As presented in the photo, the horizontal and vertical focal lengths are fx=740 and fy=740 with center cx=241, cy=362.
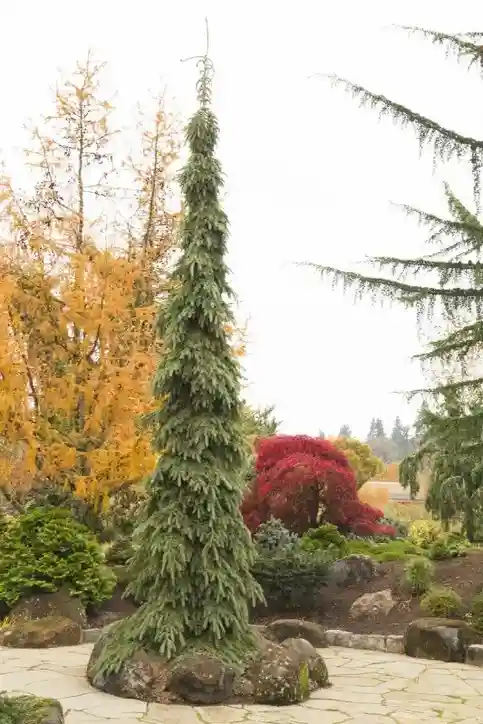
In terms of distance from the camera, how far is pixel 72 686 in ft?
23.7

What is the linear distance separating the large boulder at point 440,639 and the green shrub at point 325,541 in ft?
10.7

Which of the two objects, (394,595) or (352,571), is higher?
(352,571)

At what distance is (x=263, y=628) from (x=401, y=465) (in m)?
13.5

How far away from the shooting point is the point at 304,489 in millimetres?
13914

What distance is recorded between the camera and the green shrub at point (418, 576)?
11.1 metres

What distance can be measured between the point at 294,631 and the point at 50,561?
3.63 m

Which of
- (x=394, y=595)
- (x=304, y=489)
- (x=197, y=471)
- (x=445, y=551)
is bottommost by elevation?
(x=394, y=595)

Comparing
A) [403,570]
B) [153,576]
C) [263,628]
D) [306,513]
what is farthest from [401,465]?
[153,576]

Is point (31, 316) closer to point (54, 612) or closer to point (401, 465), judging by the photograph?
point (54, 612)

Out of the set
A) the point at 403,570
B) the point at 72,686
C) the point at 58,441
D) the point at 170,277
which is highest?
the point at 170,277

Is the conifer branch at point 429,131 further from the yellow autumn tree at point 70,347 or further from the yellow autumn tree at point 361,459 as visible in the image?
the yellow autumn tree at point 361,459

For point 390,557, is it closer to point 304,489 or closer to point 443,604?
point 304,489

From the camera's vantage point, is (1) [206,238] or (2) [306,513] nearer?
(1) [206,238]

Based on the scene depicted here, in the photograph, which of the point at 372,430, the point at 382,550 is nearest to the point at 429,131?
the point at 382,550
